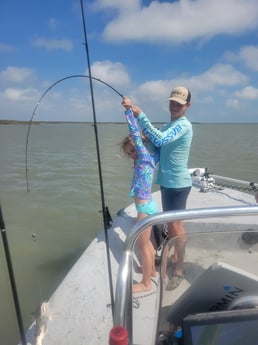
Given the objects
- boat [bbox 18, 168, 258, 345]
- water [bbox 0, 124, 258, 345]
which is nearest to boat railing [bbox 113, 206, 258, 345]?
boat [bbox 18, 168, 258, 345]

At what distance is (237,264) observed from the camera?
1.46 meters

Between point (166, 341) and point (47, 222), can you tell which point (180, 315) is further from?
point (47, 222)

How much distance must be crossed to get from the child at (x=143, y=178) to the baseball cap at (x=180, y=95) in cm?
36

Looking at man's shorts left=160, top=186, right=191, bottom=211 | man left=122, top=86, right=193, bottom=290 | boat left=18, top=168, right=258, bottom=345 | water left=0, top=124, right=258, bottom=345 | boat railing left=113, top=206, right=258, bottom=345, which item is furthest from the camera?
water left=0, top=124, right=258, bottom=345

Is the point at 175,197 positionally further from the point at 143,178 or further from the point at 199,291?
the point at 199,291

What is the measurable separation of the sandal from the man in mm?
1335

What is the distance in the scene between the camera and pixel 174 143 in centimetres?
270

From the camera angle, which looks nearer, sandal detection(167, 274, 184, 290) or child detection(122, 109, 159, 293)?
sandal detection(167, 274, 184, 290)

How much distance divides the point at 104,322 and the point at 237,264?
4.39ft

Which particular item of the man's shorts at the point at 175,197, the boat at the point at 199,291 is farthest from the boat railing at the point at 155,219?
the man's shorts at the point at 175,197

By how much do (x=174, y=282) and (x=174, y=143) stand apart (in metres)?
1.47

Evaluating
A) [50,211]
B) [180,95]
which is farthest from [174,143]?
[50,211]

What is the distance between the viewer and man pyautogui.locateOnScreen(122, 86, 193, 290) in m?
2.59

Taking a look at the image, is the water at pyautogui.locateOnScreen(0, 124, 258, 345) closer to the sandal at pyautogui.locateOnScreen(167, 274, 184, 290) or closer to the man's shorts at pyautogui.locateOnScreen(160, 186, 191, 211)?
the man's shorts at pyautogui.locateOnScreen(160, 186, 191, 211)
